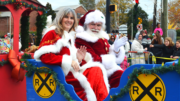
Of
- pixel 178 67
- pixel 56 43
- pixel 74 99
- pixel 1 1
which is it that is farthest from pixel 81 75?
pixel 1 1

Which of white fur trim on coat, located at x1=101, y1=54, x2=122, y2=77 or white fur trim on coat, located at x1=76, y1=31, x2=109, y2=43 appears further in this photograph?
white fur trim on coat, located at x1=76, y1=31, x2=109, y2=43

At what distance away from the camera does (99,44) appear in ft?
10.2

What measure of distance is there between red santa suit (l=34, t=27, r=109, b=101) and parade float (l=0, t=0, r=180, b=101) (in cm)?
13

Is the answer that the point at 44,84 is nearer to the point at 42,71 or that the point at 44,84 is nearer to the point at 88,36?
the point at 42,71

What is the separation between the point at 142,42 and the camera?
668 cm

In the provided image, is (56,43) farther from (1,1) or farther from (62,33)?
(1,1)

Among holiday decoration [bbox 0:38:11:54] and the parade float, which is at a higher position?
holiday decoration [bbox 0:38:11:54]

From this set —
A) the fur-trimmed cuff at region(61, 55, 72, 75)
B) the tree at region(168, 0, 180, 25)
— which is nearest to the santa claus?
the fur-trimmed cuff at region(61, 55, 72, 75)

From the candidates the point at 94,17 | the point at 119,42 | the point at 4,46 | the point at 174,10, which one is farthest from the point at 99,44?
the point at 174,10

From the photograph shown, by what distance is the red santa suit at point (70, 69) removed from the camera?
2398 millimetres

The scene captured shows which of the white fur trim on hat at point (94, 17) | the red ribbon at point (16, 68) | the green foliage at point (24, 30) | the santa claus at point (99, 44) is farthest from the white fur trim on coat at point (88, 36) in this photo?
the green foliage at point (24, 30)

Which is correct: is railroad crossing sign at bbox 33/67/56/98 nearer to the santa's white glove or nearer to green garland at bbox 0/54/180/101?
green garland at bbox 0/54/180/101

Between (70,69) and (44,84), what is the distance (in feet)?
1.43

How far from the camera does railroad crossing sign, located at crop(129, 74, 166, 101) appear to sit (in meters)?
1.79
